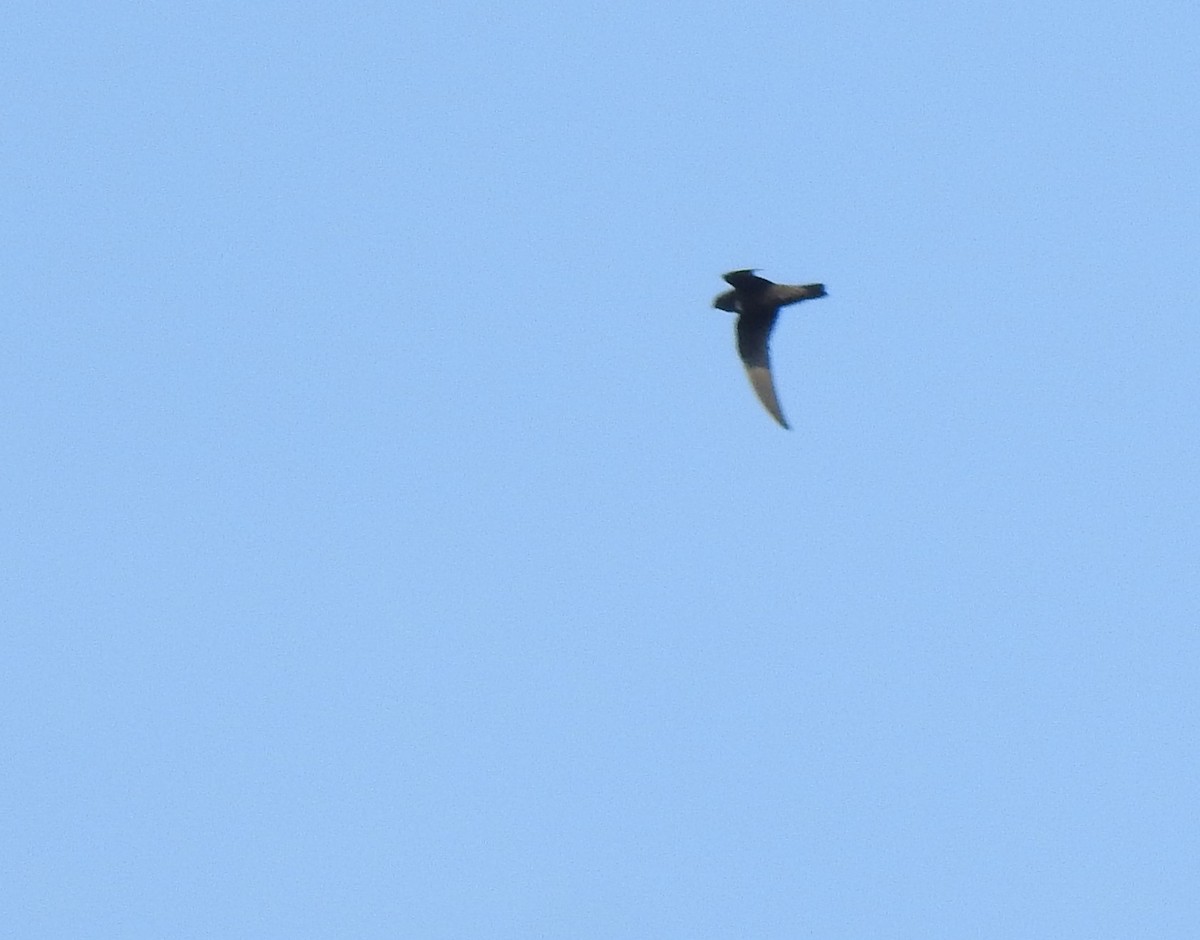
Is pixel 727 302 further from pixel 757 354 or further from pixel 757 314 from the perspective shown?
pixel 757 354

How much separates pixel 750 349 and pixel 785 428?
4.32 feet

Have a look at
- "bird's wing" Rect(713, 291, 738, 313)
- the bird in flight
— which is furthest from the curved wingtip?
"bird's wing" Rect(713, 291, 738, 313)

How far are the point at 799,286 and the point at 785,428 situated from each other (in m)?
1.67

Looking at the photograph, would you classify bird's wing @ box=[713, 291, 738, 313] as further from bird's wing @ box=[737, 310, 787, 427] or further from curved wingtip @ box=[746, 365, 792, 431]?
curved wingtip @ box=[746, 365, 792, 431]

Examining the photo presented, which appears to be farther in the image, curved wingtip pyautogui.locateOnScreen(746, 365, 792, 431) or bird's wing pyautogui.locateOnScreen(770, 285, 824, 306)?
curved wingtip pyautogui.locateOnScreen(746, 365, 792, 431)

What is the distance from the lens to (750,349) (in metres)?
21.8

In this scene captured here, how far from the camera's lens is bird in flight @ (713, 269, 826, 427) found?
68.2ft

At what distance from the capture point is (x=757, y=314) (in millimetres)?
21469

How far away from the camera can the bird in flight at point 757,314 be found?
20.8 m

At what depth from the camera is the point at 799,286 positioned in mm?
20547

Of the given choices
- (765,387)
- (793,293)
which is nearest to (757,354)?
(765,387)

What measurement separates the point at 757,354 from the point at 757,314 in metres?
0.55

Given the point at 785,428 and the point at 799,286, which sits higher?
the point at 799,286

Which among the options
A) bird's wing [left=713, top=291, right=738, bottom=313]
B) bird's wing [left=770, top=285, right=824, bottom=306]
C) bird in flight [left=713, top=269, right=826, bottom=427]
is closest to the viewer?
bird's wing [left=770, top=285, right=824, bottom=306]
